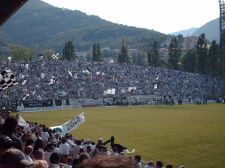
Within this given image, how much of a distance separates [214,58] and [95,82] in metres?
38.1

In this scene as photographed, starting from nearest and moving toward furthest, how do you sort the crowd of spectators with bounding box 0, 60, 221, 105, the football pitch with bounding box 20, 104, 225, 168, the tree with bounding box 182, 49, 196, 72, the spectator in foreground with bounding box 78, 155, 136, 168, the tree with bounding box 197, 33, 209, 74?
the spectator in foreground with bounding box 78, 155, 136, 168 → the football pitch with bounding box 20, 104, 225, 168 → the crowd of spectators with bounding box 0, 60, 221, 105 → the tree with bounding box 197, 33, 209, 74 → the tree with bounding box 182, 49, 196, 72

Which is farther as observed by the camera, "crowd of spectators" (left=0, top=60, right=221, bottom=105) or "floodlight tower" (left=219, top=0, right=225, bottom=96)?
"floodlight tower" (left=219, top=0, right=225, bottom=96)

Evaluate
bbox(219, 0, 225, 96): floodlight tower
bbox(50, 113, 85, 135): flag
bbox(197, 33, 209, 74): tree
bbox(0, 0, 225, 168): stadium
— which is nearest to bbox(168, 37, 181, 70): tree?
Result: bbox(197, 33, 209, 74): tree

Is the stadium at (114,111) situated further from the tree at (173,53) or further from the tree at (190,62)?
the tree at (173,53)

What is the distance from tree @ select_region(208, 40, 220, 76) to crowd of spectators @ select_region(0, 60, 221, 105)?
13.5 metres

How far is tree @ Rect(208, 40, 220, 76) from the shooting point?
96.3m

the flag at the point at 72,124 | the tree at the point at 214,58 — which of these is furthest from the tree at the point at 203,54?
the flag at the point at 72,124

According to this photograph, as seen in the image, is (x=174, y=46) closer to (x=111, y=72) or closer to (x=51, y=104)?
(x=111, y=72)

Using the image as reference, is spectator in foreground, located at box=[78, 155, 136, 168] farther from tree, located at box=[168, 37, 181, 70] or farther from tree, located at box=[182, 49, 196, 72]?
tree, located at box=[168, 37, 181, 70]

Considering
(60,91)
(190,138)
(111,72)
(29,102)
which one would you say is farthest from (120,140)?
(111,72)

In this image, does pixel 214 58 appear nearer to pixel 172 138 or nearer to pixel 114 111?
pixel 114 111

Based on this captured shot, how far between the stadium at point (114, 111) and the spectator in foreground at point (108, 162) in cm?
4

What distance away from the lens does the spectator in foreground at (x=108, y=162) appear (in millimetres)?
2428

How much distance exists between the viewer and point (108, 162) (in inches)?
96.0
